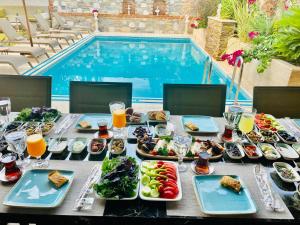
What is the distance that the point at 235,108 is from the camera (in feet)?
5.91

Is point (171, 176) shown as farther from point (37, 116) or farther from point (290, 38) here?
point (290, 38)

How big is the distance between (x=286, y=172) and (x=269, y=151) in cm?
22

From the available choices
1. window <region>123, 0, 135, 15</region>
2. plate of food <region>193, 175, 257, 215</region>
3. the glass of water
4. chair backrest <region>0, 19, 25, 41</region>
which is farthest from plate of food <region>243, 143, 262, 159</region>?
window <region>123, 0, 135, 15</region>

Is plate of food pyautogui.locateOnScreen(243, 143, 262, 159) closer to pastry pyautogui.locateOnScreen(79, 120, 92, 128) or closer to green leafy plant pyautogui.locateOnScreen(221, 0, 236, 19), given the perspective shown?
pastry pyautogui.locateOnScreen(79, 120, 92, 128)

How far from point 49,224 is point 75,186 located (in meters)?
0.19

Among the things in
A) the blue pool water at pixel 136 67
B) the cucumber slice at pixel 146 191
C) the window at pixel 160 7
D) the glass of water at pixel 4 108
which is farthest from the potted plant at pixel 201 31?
the cucumber slice at pixel 146 191

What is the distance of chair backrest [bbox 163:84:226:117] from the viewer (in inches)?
90.5

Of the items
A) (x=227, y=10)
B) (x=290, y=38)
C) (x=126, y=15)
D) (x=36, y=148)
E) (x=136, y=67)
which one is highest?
(x=227, y=10)

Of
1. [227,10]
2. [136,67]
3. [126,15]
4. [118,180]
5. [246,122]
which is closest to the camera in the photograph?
[118,180]

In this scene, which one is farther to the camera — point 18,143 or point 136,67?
point 136,67

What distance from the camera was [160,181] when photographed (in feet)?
4.05

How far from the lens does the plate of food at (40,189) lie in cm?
110

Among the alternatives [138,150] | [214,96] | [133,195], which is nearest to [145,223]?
[133,195]

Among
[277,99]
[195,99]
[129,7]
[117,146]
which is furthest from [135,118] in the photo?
[129,7]
